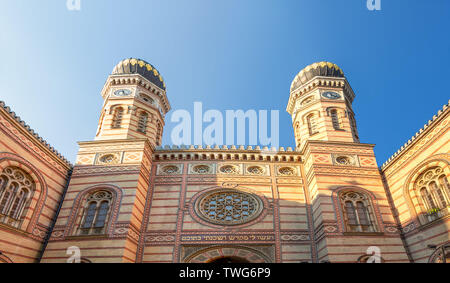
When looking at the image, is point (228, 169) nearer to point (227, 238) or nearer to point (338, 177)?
point (227, 238)

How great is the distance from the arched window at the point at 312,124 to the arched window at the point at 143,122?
11.5 metres

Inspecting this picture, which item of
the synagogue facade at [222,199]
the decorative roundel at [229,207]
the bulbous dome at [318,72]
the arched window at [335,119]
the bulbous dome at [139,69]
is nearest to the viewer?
the synagogue facade at [222,199]

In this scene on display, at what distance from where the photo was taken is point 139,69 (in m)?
22.0

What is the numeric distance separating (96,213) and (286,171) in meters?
11.1

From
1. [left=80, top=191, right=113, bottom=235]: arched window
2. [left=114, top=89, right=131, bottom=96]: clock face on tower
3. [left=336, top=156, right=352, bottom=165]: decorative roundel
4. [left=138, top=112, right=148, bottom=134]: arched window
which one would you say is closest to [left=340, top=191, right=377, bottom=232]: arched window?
[left=336, top=156, right=352, bottom=165]: decorative roundel

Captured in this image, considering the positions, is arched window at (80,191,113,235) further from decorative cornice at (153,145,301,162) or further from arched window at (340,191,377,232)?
arched window at (340,191,377,232)

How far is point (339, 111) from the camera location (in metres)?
20.3

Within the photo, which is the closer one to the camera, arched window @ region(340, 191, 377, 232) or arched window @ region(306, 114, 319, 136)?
arched window @ region(340, 191, 377, 232)

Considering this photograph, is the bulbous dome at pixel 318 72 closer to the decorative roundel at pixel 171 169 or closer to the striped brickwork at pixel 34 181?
the decorative roundel at pixel 171 169

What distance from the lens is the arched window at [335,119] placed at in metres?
19.6

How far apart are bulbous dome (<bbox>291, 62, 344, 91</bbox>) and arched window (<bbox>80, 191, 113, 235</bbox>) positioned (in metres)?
15.8

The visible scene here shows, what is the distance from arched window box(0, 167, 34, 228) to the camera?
12.6 m

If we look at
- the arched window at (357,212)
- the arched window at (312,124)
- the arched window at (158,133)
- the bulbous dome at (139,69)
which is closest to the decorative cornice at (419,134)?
the arched window at (357,212)

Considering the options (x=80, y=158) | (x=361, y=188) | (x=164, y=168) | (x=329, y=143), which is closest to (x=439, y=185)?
(x=361, y=188)
